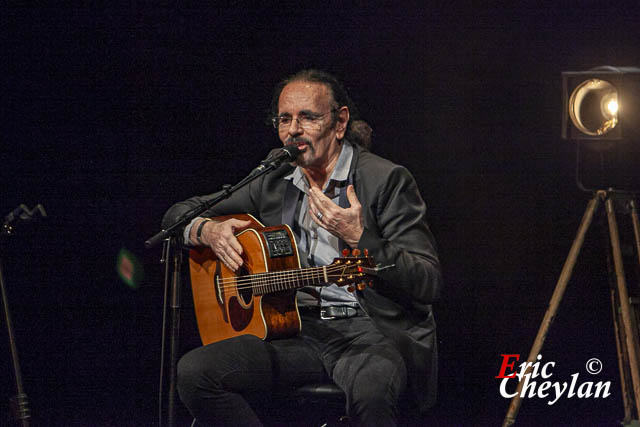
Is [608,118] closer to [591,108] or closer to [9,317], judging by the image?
[591,108]

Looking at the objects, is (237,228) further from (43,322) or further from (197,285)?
(43,322)

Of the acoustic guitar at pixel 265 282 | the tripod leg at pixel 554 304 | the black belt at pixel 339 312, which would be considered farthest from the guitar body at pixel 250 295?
the tripod leg at pixel 554 304

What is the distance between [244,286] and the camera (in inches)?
103

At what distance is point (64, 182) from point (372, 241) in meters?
1.95

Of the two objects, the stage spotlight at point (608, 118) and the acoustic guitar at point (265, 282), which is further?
the stage spotlight at point (608, 118)

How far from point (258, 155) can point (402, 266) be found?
1.46 meters

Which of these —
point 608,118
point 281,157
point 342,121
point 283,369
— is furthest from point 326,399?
point 608,118

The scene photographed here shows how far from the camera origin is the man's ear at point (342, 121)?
2.82 metres

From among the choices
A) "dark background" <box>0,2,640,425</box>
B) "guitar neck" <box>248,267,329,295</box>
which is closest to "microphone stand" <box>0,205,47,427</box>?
"dark background" <box>0,2,640,425</box>

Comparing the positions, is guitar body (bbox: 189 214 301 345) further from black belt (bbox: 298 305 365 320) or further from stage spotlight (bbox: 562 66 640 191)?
stage spotlight (bbox: 562 66 640 191)

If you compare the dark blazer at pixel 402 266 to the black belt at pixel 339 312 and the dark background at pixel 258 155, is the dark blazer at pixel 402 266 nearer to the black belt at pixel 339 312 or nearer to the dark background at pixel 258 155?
the black belt at pixel 339 312

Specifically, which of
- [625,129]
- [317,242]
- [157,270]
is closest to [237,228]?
[317,242]

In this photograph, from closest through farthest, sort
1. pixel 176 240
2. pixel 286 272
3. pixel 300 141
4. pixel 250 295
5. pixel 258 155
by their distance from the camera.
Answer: pixel 176 240, pixel 286 272, pixel 250 295, pixel 300 141, pixel 258 155

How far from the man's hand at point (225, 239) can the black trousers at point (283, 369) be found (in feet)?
0.96
